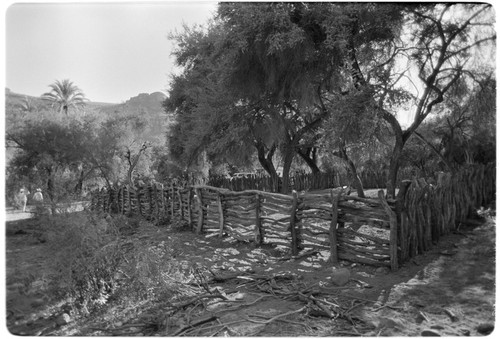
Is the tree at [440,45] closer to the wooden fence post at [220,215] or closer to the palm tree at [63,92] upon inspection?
the wooden fence post at [220,215]

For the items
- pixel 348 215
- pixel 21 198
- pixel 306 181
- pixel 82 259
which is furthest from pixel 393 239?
pixel 306 181

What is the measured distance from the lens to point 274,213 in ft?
23.0

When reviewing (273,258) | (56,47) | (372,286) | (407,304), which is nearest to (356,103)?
(273,258)

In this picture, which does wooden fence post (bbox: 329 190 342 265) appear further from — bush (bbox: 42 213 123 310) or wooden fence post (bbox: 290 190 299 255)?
bush (bbox: 42 213 123 310)

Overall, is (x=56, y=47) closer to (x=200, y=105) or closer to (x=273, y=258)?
(x=273, y=258)

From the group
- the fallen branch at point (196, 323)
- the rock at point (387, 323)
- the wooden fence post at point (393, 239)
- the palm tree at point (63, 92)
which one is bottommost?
the rock at point (387, 323)

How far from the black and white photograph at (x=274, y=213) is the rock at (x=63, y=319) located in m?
0.01

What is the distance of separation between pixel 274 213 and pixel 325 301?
127 inches

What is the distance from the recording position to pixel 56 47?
3.98m

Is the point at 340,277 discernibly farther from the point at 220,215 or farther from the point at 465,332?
the point at 220,215

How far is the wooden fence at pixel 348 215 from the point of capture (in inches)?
208

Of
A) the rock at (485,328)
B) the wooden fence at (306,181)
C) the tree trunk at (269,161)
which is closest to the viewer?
the rock at (485,328)

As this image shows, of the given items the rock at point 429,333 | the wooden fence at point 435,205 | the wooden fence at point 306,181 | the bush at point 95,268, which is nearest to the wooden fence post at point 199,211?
the bush at point 95,268

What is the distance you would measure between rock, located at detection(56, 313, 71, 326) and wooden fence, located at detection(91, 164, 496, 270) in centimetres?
305
